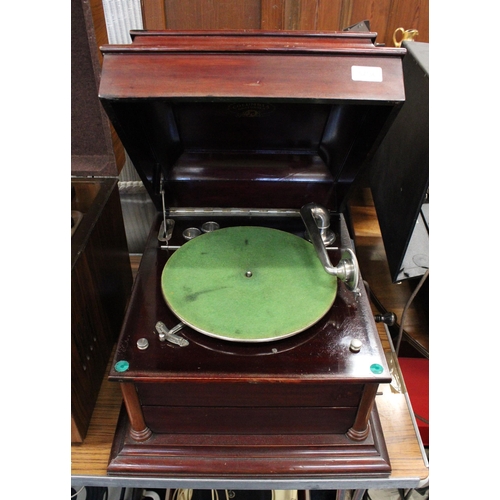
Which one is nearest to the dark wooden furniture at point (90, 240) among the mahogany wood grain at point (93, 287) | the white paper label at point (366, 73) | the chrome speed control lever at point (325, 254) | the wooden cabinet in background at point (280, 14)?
the mahogany wood grain at point (93, 287)

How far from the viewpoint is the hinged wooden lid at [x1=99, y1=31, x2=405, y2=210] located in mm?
827

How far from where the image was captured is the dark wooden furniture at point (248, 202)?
0.83m

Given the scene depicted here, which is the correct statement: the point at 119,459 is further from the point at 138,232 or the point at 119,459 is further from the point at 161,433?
the point at 138,232

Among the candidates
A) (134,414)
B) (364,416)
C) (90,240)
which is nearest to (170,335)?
(134,414)

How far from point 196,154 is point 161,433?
74cm

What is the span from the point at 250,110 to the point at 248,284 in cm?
44

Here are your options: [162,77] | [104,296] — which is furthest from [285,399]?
[162,77]

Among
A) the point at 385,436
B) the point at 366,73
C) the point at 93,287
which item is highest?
the point at 366,73

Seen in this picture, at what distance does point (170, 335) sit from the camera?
0.94 m

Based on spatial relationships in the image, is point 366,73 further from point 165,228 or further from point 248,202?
point 165,228

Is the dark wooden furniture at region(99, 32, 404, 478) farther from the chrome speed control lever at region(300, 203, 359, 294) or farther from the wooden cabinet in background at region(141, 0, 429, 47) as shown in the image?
the wooden cabinet in background at region(141, 0, 429, 47)

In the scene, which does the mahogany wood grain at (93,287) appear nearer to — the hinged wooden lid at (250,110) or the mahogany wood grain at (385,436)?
the mahogany wood grain at (385,436)

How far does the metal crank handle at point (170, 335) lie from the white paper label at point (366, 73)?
62 cm

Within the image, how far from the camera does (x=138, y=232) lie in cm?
181
